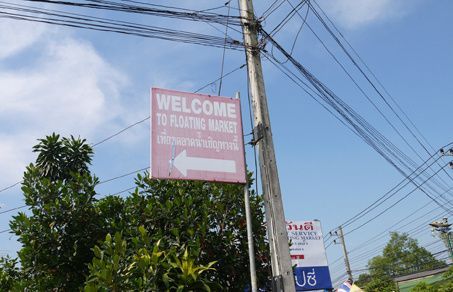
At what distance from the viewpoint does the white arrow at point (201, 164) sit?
6.88m

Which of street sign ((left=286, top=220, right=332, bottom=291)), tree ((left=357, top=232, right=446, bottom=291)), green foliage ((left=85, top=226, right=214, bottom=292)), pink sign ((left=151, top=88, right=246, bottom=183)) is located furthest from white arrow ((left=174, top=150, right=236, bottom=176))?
tree ((left=357, top=232, right=446, bottom=291))

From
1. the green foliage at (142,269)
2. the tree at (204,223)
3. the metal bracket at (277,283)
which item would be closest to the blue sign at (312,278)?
the tree at (204,223)

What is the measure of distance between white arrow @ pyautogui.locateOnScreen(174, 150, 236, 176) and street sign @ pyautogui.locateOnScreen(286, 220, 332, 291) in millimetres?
7360

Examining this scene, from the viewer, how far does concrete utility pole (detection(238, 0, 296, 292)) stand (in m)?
7.04

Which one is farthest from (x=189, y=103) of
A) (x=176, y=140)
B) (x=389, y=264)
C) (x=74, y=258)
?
(x=389, y=264)

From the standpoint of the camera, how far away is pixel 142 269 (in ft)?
20.5

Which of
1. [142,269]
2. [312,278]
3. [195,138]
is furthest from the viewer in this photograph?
[312,278]

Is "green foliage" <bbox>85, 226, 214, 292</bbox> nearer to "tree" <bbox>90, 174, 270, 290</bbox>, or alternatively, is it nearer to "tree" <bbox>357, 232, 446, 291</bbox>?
"tree" <bbox>90, 174, 270, 290</bbox>

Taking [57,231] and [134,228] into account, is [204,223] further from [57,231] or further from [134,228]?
[57,231]

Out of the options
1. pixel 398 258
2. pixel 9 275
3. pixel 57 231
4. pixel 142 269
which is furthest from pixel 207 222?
pixel 398 258

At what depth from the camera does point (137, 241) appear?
22.2ft

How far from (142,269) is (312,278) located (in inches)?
367

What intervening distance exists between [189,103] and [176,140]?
706 millimetres

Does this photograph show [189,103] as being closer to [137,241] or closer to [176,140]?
[176,140]
